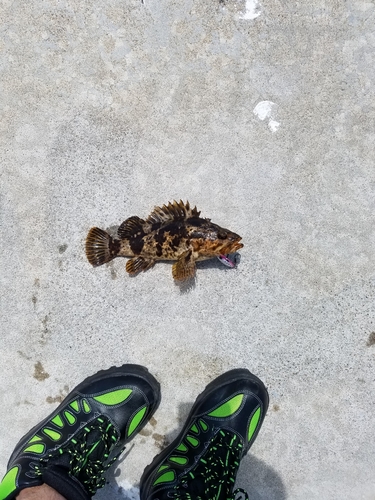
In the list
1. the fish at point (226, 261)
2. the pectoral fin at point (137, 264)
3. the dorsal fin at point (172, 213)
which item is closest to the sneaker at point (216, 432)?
the fish at point (226, 261)

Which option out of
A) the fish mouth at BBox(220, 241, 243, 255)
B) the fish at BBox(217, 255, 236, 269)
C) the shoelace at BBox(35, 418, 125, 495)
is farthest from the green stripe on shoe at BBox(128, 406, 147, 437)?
the fish mouth at BBox(220, 241, 243, 255)

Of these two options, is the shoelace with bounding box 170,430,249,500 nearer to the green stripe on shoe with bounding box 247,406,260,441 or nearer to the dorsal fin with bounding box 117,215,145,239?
the green stripe on shoe with bounding box 247,406,260,441

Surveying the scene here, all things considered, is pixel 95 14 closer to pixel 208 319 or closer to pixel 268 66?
pixel 268 66

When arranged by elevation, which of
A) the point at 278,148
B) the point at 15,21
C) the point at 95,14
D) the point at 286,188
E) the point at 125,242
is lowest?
the point at 125,242

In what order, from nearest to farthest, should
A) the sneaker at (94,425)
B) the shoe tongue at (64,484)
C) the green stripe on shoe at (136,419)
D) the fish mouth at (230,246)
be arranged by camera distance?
A: the shoe tongue at (64,484) < the fish mouth at (230,246) < the sneaker at (94,425) < the green stripe on shoe at (136,419)

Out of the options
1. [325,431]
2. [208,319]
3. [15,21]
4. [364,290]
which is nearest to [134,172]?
[208,319]

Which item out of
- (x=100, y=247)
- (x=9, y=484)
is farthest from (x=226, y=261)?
(x=9, y=484)

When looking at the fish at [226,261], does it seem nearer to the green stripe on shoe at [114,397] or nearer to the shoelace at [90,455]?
the green stripe on shoe at [114,397]

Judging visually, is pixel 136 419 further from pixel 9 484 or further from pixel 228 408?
pixel 9 484
